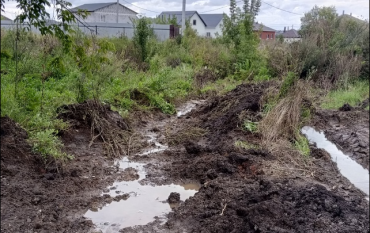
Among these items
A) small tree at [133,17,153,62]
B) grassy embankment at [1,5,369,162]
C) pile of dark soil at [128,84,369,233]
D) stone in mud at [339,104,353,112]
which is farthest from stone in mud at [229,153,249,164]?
small tree at [133,17,153,62]

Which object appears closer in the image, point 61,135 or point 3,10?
point 3,10

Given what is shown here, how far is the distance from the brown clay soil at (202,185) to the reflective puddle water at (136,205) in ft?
0.45

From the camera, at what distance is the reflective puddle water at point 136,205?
4.43 m

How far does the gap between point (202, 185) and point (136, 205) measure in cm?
104

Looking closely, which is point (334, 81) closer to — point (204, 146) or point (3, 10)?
point (204, 146)

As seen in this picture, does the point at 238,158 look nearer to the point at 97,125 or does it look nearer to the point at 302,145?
the point at 302,145

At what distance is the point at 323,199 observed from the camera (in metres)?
4.18

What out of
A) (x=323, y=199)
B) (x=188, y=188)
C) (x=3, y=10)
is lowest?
(x=188, y=188)

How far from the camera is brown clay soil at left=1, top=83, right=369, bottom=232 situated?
3926 mm

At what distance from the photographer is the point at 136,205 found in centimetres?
490

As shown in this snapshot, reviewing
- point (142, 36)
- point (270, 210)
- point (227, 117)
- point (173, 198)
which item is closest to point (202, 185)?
point (173, 198)

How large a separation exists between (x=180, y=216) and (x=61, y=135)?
3050 mm

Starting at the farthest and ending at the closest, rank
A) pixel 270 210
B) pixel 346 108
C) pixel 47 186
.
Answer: pixel 346 108, pixel 47 186, pixel 270 210

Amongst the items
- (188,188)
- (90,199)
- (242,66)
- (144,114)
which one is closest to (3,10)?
(90,199)
